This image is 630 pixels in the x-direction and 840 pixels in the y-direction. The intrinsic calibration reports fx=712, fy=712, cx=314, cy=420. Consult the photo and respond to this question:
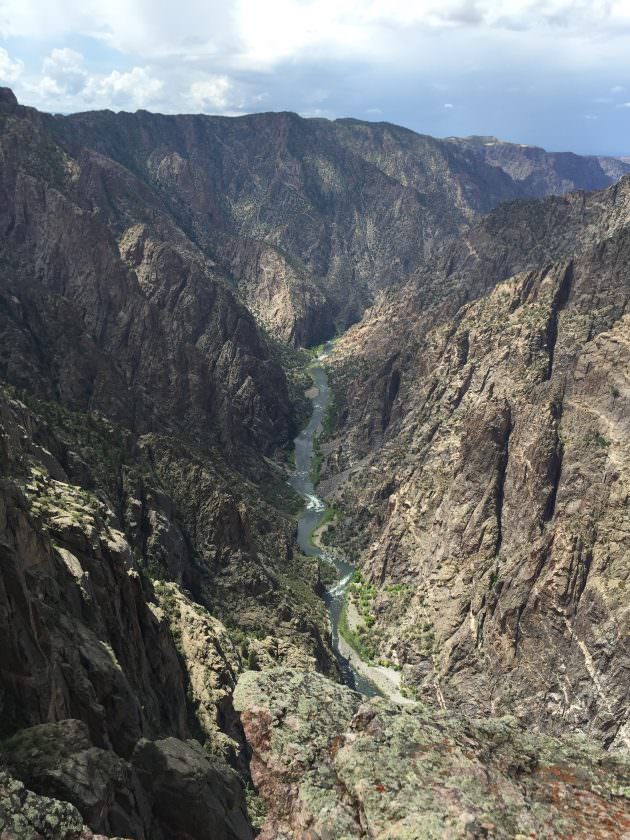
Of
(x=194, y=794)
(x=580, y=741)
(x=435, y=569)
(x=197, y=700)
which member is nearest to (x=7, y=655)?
(x=194, y=794)

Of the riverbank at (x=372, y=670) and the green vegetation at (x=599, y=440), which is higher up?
the green vegetation at (x=599, y=440)

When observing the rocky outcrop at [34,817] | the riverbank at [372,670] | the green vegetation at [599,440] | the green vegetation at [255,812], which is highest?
the green vegetation at [599,440]

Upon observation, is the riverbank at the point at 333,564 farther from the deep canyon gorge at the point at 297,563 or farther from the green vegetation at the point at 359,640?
the deep canyon gorge at the point at 297,563

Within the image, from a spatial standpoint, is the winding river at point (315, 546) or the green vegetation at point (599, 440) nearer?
the green vegetation at point (599, 440)

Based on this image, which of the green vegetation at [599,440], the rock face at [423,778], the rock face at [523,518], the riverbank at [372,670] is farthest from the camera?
the green vegetation at [599,440]

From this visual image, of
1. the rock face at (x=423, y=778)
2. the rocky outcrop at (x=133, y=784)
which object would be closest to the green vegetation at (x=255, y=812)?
the rocky outcrop at (x=133, y=784)

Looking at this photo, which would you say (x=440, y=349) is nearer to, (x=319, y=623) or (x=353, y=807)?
(x=319, y=623)

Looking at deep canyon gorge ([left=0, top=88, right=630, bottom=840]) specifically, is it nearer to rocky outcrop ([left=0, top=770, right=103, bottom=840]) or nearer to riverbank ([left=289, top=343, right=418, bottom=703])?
rocky outcrop ([left=0, top=770, right=103, bottom=840])
